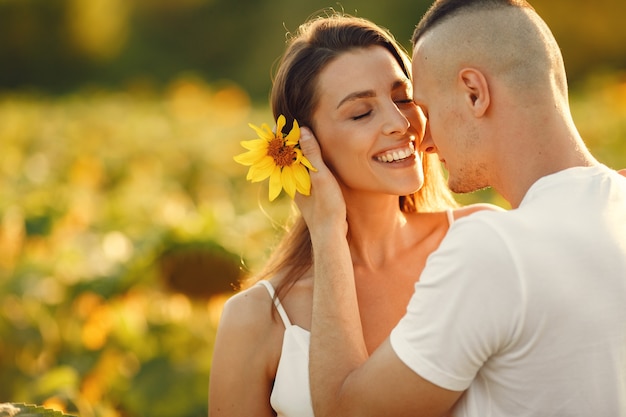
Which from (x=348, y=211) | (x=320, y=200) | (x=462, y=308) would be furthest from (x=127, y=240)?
(x=462, y=308)

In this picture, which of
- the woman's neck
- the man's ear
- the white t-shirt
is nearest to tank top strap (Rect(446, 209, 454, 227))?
the woman's neck

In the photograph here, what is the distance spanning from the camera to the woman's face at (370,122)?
350 cm

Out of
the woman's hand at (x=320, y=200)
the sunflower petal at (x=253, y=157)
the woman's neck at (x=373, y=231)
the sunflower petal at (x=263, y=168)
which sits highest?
the sunflower petal at (x=253, y=157)

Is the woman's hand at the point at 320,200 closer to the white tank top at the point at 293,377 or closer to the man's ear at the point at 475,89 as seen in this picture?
the white tank top at the point at 293,377

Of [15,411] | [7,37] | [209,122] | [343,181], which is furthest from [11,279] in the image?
[7,37]

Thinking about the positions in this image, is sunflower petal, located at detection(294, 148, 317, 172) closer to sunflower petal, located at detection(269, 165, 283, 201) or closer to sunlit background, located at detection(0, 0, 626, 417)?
sunflower petal, located at detection(269, 165, 283, 201)

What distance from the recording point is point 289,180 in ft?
11.2

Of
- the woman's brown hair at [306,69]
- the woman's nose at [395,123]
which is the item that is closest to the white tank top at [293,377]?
the woman's brown hair at [306,69]

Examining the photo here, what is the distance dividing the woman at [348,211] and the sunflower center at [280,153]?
0.20 m

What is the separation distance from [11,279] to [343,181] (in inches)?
117

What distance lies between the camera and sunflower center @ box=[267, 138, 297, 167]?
3.45 metres

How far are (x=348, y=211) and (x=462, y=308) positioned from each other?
1.42 meters

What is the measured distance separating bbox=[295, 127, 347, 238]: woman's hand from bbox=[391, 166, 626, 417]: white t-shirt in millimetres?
795

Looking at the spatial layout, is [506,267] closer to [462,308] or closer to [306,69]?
[462,308]
